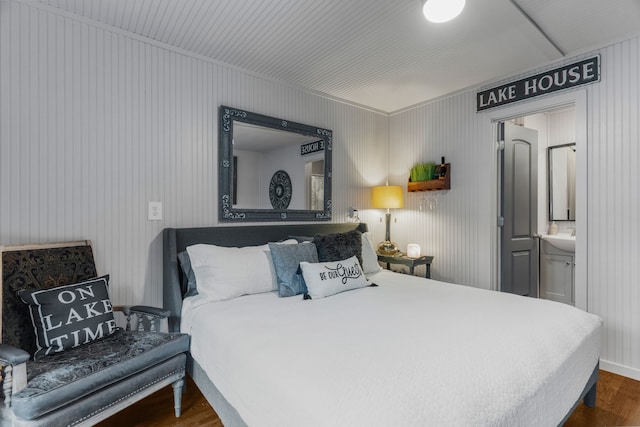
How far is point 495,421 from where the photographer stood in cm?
99

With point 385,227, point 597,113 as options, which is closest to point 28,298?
point 385,227

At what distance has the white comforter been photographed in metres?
1.01

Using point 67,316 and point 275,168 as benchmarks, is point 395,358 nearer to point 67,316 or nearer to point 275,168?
point 67,316

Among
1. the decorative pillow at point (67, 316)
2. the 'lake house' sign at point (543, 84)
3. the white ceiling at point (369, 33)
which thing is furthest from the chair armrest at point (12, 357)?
the 'lake house' sign at point (543, 84)

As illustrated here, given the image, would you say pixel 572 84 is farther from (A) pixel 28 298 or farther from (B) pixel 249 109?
(A) pixel 28 298

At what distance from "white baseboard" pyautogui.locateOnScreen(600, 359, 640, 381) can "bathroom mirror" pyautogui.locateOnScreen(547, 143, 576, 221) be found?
201 cm

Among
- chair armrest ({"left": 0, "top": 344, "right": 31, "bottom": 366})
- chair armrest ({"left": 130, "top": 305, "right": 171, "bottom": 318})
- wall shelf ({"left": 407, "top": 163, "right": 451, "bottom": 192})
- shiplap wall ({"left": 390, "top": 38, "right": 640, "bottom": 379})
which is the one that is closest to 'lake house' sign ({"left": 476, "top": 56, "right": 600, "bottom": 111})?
shiplap wall ({"left": 390, "top": 38, "right": 640, "bottom": 379})

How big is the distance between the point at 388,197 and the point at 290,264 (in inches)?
67.1

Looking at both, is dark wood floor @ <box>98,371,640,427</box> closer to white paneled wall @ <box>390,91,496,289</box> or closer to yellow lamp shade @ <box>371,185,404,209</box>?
white paneled wall @ <box>390,91,496,289</box>

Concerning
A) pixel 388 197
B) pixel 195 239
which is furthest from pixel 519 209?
pixel 195 239

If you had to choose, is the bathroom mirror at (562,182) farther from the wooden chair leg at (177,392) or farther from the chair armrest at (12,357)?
the chair armrest at (12,357)

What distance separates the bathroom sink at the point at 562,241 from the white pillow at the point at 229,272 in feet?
10.8

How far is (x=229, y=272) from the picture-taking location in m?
2.19

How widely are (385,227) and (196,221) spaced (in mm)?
2354
